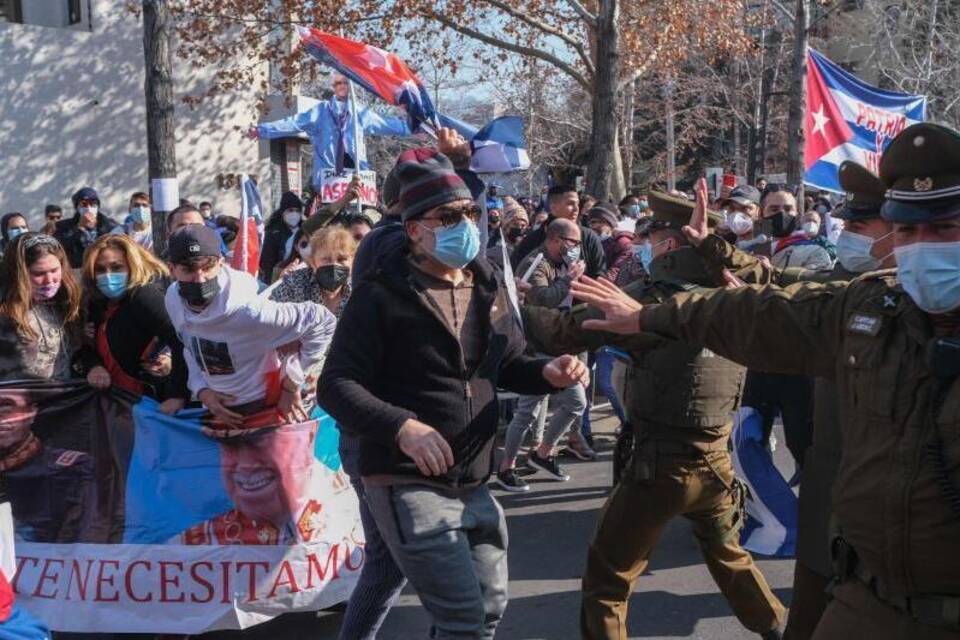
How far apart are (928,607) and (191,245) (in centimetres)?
311

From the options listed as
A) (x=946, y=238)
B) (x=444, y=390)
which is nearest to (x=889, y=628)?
(x=946, y=238)

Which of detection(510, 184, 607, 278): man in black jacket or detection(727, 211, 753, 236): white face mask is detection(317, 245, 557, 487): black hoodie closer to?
detection(727, 211, 753, 236): white face mask

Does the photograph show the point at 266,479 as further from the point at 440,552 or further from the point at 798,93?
the point at 798,93

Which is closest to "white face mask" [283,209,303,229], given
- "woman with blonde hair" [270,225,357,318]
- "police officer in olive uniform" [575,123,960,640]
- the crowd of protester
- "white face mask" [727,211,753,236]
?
the crowd of protester

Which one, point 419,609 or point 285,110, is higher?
point 285,110

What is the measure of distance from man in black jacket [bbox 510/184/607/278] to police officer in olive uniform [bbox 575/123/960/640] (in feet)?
16.3

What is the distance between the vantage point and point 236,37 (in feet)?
65.1

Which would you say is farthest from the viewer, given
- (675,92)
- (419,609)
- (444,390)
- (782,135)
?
(782,135)

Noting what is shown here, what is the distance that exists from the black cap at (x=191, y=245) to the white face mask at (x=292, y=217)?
244 inches

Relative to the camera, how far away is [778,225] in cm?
750

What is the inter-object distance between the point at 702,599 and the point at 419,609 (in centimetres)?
139

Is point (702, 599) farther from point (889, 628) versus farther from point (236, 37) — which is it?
point (236, 37)

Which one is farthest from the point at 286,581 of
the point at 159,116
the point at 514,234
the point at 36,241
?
the point at 514,234

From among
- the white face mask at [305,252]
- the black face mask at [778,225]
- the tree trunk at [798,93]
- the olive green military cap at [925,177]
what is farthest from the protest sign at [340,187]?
the tree trunk at [798,93]
